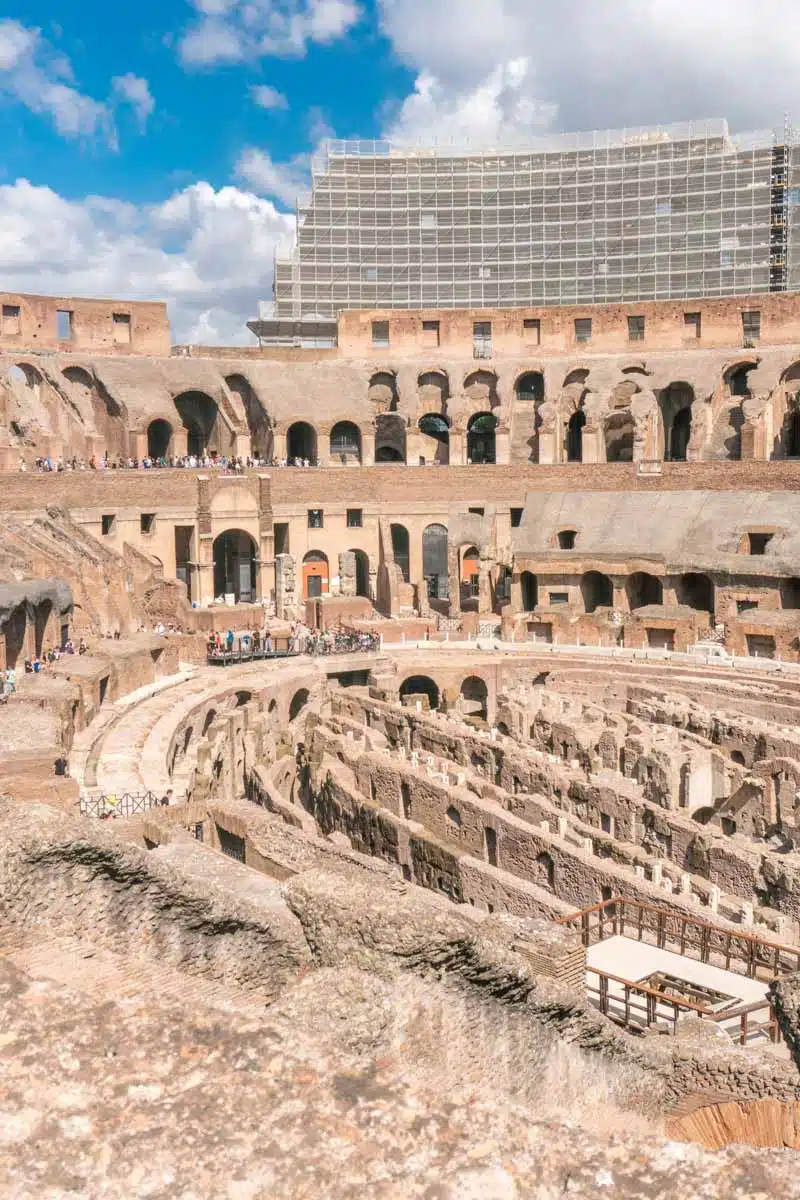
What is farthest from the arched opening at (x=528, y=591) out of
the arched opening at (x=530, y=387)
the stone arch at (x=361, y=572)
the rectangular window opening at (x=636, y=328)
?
the rectangular window opening at (x=636, y=328)

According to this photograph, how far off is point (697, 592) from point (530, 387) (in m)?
16.6

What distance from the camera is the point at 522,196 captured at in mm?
57312

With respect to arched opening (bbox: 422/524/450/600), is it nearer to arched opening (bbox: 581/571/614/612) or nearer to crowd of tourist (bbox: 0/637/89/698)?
arched opening (bbox: 581/571/614/612)

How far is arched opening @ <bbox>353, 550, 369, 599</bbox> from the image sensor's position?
44125mm

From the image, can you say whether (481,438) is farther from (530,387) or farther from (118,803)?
(118,803)

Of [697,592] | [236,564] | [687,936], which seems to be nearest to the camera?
[687,936]

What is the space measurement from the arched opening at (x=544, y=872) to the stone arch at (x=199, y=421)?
32.7 metres

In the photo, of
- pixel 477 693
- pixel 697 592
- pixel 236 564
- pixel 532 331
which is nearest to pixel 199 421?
pixel 236 564

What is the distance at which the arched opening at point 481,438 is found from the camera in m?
50.4

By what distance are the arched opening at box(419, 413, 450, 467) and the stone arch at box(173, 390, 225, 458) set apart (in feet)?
28.2

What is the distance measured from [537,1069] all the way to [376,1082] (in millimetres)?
2804

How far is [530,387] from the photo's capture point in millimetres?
50250

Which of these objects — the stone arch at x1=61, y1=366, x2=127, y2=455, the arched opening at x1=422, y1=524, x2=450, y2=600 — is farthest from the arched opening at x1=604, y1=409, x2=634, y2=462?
the stone arch at x1=61, y1=366, x2=127, y2=455

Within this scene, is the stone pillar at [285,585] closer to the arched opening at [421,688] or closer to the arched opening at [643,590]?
the arched opening at [421,688]
